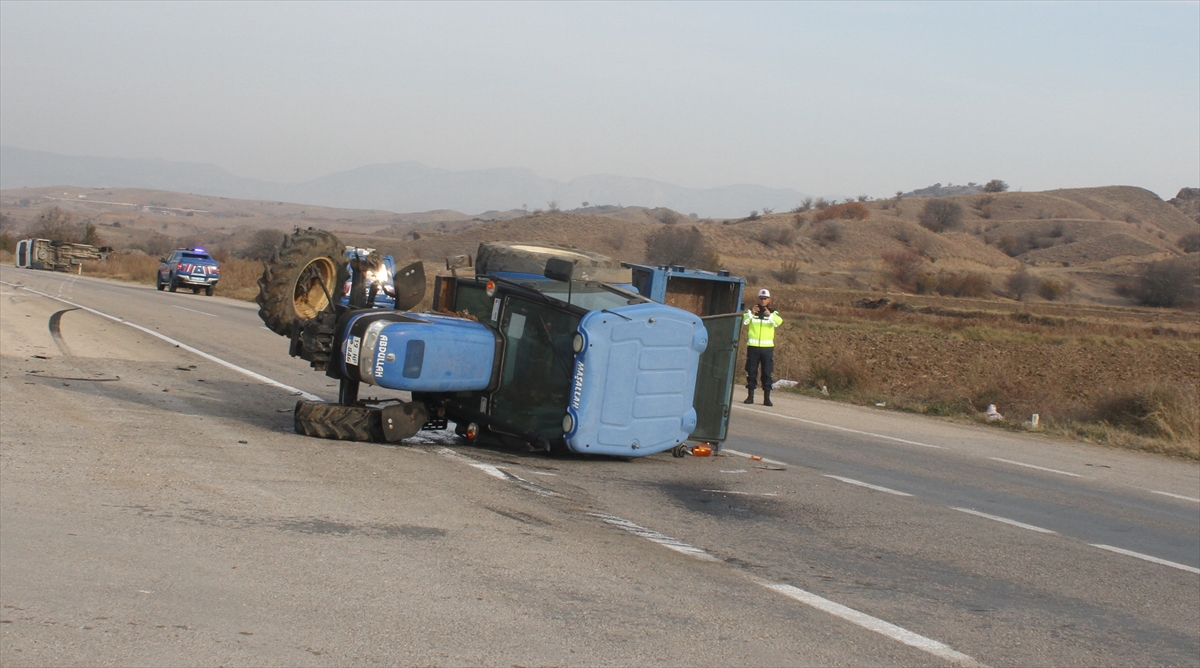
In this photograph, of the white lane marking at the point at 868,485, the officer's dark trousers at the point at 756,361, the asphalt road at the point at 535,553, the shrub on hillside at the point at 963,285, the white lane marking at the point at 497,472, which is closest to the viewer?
the asphalt road at the point at 535,553

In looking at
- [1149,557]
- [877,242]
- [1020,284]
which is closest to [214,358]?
[1149,557]

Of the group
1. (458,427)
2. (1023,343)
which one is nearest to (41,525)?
(458,427)

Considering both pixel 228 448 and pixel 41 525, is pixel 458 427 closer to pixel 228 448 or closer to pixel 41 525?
pixel 228 448

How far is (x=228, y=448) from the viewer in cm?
857

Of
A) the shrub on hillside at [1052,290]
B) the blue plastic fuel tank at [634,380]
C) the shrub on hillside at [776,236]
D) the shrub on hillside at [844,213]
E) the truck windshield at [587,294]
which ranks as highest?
the shrub on hillside at [844,213]

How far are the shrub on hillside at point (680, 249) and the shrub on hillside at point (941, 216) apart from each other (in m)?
45.3

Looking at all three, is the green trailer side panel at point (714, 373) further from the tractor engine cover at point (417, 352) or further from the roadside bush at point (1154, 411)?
the roadside bush at point (1154, 411)

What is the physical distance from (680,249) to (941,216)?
5768 cm

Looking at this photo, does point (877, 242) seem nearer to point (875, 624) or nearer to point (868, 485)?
point (868, 485)

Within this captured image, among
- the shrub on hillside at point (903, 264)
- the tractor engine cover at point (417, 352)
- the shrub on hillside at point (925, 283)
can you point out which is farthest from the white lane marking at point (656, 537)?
the shrub on hillside at point (903, 264)

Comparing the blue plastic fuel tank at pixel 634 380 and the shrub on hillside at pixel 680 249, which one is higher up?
the shrub on hillside at pixel 680 249

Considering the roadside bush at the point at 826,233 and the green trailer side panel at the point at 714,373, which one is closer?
the green trailer side panel at the point at 714,373

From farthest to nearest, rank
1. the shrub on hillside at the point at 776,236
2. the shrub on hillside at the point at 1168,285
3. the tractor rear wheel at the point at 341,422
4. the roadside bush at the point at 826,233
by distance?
the roadside bush at the point at 826,233
the shrub on hillside at the point at 776,236
the shrub on hillside at the point at 1168,285
the tractor rear wheel at the point at 341,422

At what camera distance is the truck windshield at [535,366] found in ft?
29.0
